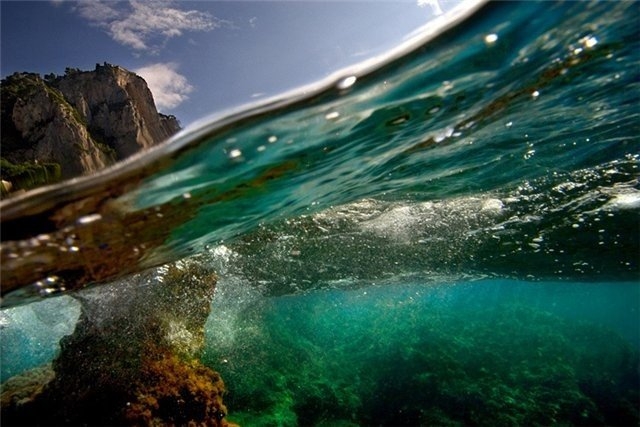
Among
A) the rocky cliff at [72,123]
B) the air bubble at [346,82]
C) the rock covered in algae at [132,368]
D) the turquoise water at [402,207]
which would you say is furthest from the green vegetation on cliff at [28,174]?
the rock covered in algae at [132,368]

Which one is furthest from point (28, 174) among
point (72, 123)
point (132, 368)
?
point (132, 368)

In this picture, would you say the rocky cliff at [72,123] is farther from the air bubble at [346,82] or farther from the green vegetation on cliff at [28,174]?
the air bubble at [346,82]

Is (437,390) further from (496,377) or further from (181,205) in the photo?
(181,205)

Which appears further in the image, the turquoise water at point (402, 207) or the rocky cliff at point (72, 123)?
the rocky cliff at point (72, 123)

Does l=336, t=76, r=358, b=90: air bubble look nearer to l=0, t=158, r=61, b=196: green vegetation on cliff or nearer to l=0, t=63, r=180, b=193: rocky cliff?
l=0, t=63, r=180, b=193: rocky cliff

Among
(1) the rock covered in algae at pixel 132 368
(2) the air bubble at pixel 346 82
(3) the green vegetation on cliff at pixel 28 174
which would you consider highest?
(3) the green vegetation on cliff at pixel 28 174

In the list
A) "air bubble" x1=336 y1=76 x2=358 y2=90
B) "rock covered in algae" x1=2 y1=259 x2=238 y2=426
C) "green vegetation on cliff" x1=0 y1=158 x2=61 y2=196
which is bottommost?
"rock covered in algae" x1=2 y1=259 x2=238 y2=426

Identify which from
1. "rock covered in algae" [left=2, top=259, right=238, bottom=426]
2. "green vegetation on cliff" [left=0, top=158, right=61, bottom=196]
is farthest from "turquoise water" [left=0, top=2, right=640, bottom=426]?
"rock covered in algae" [left=2, top=259, right=238, bottom=426]

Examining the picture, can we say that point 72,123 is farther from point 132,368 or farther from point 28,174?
point 132,368
